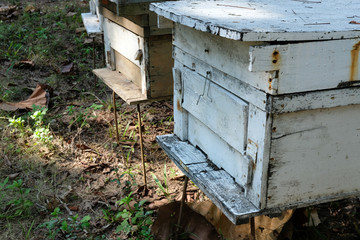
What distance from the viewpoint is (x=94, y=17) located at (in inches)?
211

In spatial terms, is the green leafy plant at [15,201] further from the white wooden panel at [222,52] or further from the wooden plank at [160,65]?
the white wooden panel at [222,52]

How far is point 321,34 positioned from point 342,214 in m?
1.85

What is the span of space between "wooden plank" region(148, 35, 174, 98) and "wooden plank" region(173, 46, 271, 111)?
1.87ft

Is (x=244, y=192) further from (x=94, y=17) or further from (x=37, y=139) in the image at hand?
(x=94, y=17)

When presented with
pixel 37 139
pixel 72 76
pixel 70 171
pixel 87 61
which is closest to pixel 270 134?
pixel 70 171

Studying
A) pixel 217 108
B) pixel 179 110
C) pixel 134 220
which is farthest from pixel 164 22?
pixel 134 220

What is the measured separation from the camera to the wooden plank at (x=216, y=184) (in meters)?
1.62

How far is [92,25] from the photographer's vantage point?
4.99 meters

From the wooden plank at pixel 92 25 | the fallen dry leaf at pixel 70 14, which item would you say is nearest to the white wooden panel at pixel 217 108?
the wooden plank at pixel 92 25

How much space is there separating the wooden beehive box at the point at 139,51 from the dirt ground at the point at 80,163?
72cm

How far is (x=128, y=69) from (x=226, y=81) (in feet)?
5.15

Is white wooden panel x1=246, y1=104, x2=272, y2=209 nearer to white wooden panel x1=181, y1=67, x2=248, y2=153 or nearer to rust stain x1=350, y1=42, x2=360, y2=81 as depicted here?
white wooden panel x1=181, y1=67, x2=248, y2=153

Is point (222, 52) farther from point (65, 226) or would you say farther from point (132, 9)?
point (65, 226)

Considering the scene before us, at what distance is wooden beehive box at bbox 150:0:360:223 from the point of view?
1.41m
